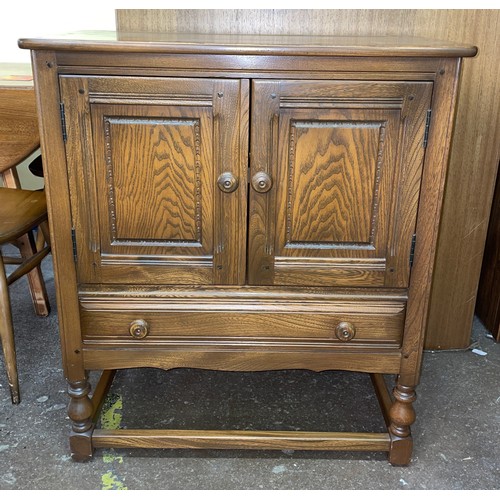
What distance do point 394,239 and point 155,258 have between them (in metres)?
0.61

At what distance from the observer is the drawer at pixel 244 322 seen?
5.07 feet

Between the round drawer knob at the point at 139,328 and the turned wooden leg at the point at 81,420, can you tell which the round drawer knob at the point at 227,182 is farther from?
the turned wooden leg at the point at 81,420

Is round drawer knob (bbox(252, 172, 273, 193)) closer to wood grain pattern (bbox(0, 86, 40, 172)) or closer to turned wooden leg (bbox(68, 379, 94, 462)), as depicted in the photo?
turned wooden leg (bbox(68, 379, 94, 462))

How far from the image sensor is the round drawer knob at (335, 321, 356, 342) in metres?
1.55

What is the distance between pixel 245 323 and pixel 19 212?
983 mm

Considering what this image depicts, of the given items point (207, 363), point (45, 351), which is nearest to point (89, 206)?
point (207, 363)

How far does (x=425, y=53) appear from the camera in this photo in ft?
4.19

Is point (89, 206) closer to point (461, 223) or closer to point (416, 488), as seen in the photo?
point (416, 488)

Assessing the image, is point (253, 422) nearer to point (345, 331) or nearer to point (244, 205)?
point (345, 331)

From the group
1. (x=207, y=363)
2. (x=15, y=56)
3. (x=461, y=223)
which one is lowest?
(x=207, y=363)

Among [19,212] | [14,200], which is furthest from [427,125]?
[14,200]

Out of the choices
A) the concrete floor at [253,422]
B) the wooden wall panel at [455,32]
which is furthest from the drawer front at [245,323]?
the wooden wall panel at [455,32]

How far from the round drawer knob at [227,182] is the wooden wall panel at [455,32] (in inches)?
30.3

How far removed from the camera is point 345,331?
1548mm
